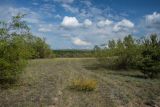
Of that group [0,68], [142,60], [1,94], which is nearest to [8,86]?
[0,68]

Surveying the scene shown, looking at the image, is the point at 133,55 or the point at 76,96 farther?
the point at 133,55

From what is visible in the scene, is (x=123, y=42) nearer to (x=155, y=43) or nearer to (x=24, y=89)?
(x=155, y=43)

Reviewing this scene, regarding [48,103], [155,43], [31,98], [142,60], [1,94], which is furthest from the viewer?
[155,43]

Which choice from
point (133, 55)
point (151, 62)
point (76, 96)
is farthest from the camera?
point (133, 55)

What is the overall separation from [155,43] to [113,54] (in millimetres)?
7226

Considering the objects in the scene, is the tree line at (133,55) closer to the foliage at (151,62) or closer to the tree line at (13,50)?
the foliage at (151,62)

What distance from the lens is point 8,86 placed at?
645 inches

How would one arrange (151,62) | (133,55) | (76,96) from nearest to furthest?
(76,96)
(151,62)
(133,55)

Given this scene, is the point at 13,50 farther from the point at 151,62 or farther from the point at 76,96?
the point at 151,62

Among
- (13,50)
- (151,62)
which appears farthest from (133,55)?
(13,50)

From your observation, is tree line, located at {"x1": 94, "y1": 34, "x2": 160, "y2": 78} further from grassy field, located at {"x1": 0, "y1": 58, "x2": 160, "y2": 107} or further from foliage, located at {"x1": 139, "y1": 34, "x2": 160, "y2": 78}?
grassy field, located at {"x1": 0, "y1": 58, "x2": 160, "y2": 107}

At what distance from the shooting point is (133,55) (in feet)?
102

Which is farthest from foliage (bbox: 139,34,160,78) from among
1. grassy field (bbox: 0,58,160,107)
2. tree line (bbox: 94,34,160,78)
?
grassy field (bbox: 0,58,160,107)

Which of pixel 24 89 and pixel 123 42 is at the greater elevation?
pixel 123 42
